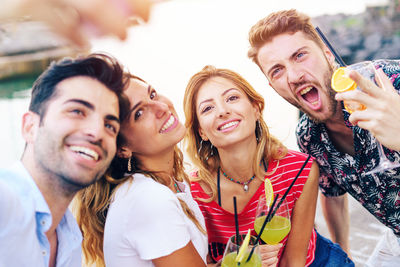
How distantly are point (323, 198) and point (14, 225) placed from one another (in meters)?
2.00

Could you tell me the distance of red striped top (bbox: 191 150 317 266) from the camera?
5.26ft

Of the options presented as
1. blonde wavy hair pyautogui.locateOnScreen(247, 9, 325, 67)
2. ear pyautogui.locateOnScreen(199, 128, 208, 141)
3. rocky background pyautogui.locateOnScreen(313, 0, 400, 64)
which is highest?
rocky background pyautogui.locateOnScreen(313, 0, 400, 64)

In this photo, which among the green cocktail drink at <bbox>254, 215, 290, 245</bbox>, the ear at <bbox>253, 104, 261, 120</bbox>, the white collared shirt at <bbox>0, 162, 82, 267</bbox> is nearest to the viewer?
the white collared shirt at <bbox>0, 162, 82, 267</bbox>

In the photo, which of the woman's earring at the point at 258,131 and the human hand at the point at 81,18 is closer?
the human hand at the point at 81,18

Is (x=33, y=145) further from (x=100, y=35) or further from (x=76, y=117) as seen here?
(x=100, y=35)

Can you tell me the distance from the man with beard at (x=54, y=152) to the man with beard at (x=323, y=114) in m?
1.07

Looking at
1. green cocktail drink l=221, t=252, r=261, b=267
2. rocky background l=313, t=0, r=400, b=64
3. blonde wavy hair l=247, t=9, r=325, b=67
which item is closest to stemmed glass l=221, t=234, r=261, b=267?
green cocktail drink l=221, t=252, r=261, b=267

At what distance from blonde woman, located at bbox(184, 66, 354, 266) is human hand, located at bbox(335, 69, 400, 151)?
0.60 metres

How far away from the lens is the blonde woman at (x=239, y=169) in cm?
159

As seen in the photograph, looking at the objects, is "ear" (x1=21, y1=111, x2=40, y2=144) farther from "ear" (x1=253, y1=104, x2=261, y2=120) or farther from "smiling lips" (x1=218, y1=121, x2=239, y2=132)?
"ear" (x1=253, y1=104, x2=261, y2=120)

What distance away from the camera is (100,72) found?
925 mm

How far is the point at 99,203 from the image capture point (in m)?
1.22

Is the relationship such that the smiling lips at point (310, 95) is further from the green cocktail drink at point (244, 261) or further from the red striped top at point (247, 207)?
the green cocktail drink at point (244, 261)

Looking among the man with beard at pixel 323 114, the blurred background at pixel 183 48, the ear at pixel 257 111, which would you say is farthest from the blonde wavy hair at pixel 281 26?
the ear at pixel 257 111
